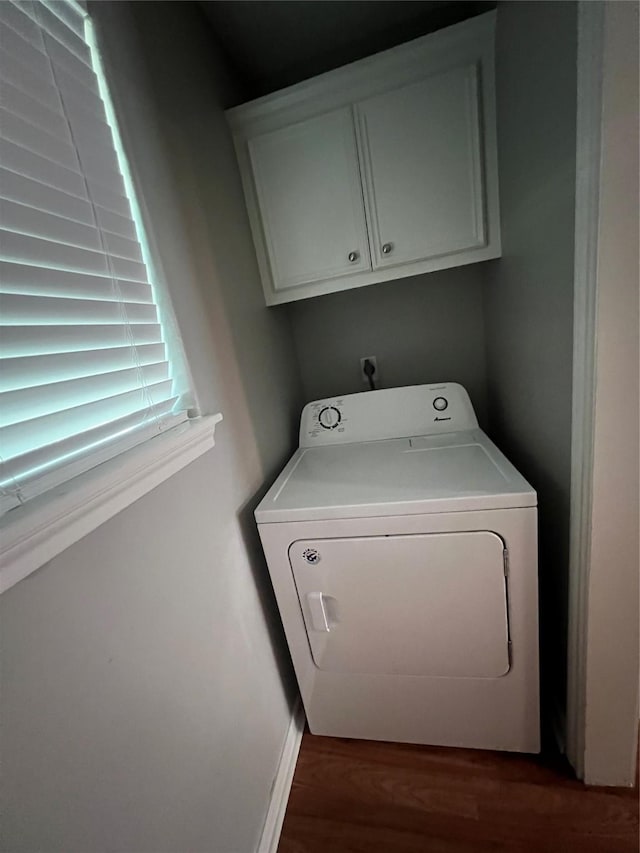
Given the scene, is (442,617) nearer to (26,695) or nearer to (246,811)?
(246,811)

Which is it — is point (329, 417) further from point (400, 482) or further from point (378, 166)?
point (378, 166)

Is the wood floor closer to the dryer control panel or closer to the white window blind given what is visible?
the dryer control panel

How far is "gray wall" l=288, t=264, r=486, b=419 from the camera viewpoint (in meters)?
1.64

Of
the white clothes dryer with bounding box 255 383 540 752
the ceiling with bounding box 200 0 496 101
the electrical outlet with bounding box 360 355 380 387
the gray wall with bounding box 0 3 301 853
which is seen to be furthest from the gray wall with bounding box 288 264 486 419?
the ceiling with bounding box 200 0 496 101

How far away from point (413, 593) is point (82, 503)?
88 centimetres

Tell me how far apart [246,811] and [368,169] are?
2054 millimetres

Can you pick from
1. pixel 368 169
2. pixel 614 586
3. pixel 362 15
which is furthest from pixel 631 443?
pixel 362 15

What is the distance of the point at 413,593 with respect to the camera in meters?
1.02

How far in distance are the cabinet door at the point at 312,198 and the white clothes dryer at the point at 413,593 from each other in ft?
2.66

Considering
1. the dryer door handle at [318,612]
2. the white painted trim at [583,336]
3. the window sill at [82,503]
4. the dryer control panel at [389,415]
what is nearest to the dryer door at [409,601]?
the dryer door handle at [318,612]

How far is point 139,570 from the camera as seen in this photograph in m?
0.70

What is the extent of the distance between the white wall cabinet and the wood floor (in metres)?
1.75

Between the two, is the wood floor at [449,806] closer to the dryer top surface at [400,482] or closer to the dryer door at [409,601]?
the dryer door at [409,601]

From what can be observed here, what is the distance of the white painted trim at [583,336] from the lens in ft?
2.16
